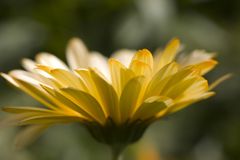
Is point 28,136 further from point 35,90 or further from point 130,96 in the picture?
point 130,96

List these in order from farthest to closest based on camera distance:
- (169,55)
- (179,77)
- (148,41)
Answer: (148,41) → (169,55) → (179,77)

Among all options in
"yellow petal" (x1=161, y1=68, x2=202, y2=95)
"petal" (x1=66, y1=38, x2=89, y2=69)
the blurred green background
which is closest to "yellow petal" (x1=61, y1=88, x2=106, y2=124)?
"yellow petal" (x1=161, y1=68, x2=202, y2=95)

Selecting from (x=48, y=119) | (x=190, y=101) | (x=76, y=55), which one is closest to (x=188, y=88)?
(x=190, y=101)

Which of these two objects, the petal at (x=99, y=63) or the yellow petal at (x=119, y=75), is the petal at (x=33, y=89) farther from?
the petal at (x=99, y=63)

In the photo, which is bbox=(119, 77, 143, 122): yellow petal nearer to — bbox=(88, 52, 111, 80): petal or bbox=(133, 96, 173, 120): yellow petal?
bbox=(133, 96, 173, 120): yellow petal

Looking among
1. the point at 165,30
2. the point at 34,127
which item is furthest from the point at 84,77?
the point at 165,30

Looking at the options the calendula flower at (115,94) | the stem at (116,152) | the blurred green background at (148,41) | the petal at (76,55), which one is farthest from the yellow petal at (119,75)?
the blurred green background at (148,41)
